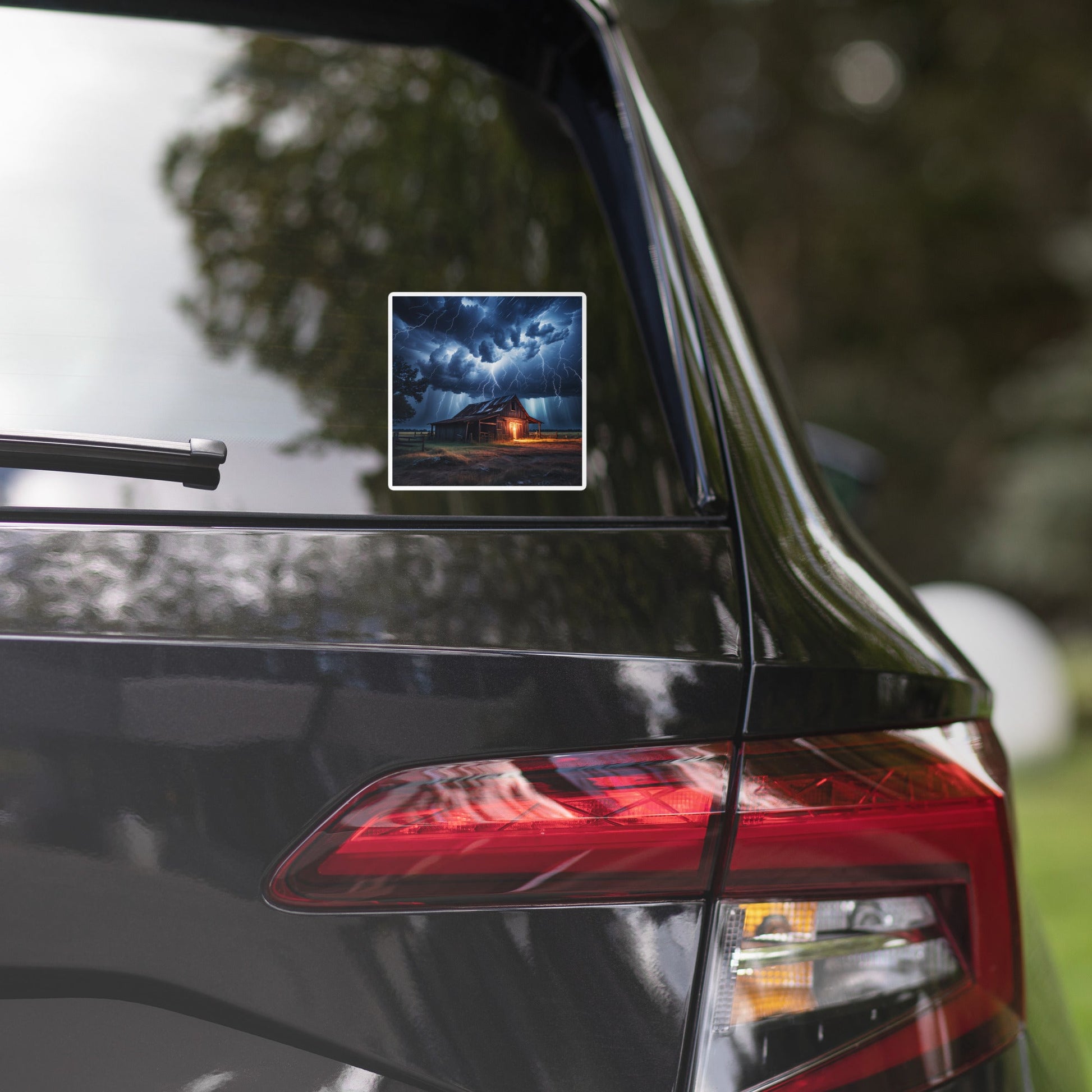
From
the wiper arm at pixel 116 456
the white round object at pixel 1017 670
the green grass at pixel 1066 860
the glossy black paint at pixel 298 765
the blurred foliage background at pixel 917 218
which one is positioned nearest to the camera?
the glossy black paint at pixel 298 765

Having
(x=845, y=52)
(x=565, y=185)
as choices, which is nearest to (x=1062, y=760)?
(x=565, y=185)

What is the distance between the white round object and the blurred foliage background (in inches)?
192

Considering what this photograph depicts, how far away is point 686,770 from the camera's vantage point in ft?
2.98

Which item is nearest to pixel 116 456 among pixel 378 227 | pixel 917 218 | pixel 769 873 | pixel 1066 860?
pixel 378 227

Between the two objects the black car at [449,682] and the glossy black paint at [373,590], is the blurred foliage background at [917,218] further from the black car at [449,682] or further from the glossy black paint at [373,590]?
the glossy black paint at [373,590]

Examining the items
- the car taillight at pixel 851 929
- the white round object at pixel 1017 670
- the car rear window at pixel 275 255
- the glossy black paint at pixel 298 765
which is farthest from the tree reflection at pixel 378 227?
the white round object at pixel 1017 670

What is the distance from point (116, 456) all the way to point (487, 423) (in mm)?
308

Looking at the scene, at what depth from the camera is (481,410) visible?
0.98m

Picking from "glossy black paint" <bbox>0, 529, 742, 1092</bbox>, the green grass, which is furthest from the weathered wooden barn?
the green grass

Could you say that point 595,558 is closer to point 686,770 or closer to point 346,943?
point 686,770

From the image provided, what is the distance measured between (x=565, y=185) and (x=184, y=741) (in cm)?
69

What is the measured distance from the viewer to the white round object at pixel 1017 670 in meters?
5.83

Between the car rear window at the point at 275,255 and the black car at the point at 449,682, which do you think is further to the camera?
the car rear window at the point at 275,255

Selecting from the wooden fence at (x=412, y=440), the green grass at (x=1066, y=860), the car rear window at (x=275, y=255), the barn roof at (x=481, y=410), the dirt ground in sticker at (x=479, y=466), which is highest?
the car rear window at (x=275, y=255)
